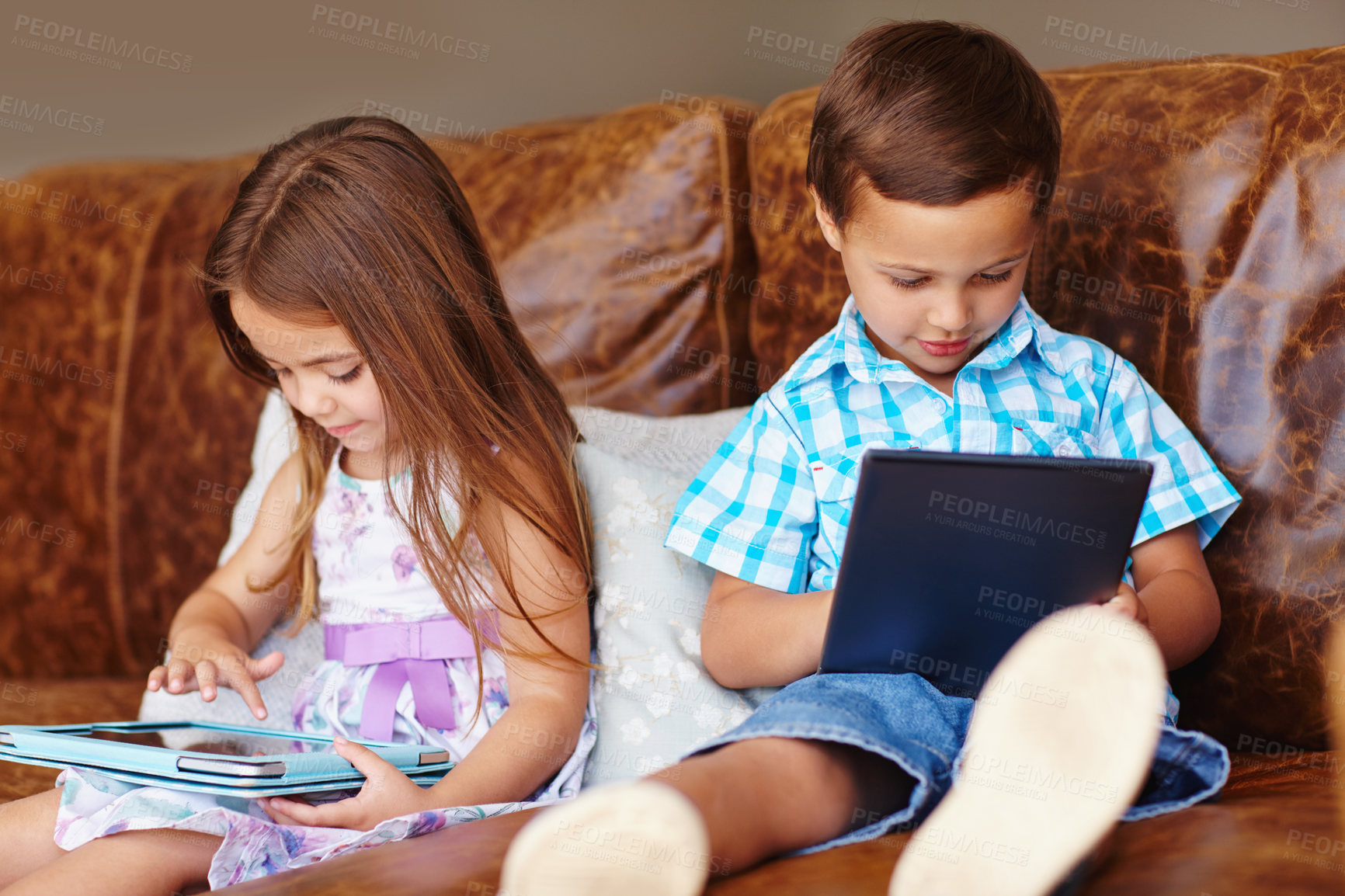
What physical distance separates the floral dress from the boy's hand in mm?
552

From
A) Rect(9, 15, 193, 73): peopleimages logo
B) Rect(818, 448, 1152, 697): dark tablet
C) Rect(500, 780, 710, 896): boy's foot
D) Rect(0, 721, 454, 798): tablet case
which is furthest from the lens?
Rect(9, 15, 193, 73): peopleimages logo

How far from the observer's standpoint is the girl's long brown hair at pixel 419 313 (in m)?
1.08

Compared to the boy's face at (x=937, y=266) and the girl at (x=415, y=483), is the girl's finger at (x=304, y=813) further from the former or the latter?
the boy's face at (x=937, y=266)

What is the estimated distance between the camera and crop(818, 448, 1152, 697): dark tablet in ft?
2.44

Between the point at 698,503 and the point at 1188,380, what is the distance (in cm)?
53

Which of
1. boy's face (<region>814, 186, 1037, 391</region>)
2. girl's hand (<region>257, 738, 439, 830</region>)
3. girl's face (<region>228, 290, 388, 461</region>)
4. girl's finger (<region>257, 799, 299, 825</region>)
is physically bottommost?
girl's finger (<region>257, 799, 299, 825</region>)

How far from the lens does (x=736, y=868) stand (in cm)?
71

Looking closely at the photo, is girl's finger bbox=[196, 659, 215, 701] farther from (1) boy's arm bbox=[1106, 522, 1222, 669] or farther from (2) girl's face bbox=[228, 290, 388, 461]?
(1) boy's arm bbox=[1106, 522, 1222, 669]

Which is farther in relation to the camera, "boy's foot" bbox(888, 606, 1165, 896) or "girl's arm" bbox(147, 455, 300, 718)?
"girl's arm" bbox(147, 455, 300, 718)

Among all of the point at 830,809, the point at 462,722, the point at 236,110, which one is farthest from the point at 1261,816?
the point at 236,110

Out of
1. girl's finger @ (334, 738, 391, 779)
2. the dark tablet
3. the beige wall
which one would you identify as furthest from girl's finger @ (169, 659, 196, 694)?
the beige wall

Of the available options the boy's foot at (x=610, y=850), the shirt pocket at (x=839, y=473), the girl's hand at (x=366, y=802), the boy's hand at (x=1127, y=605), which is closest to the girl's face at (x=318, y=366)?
the girl's hand at (x=366, y=802)

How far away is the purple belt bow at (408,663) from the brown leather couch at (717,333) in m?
0.32

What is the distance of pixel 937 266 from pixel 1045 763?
444mm
